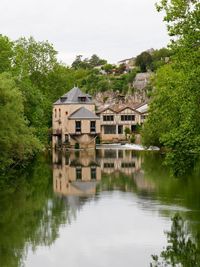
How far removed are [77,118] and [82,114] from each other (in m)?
0.87

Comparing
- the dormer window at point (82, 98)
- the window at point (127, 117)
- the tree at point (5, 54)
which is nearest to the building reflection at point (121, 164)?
the tree at point (5, 54)

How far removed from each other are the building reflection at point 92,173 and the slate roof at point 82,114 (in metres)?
20.4

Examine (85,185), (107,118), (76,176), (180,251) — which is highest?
(107,118)

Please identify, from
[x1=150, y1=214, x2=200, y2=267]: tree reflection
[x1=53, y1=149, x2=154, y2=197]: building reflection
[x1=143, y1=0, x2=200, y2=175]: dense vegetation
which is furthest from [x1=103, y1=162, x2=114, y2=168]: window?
[x1=150, y1=214, x2=200, y2=267]: tree reflection

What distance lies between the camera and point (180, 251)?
22.8 metres

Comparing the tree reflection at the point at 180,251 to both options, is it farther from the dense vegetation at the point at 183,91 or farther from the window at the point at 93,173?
the window at the point at 93,173

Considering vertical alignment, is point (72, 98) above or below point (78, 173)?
above

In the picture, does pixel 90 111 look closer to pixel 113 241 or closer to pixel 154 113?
pixel 154 113

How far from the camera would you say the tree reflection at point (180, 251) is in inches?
841

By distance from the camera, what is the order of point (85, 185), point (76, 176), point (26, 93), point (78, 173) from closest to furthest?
1. point (85, 185)
2. point (76, 176)
3. point (78, 173)
4. point (26, 93)

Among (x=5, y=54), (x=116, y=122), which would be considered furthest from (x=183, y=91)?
(x=116, y=122)

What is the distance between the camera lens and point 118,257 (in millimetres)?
22375

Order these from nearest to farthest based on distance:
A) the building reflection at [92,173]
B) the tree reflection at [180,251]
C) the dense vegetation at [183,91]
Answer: the tree reflection at [180,251] → the dense vegetation at [183,91] → the building reflection at [92,173]

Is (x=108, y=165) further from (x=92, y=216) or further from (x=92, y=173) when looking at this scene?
(x=92, y=216)
